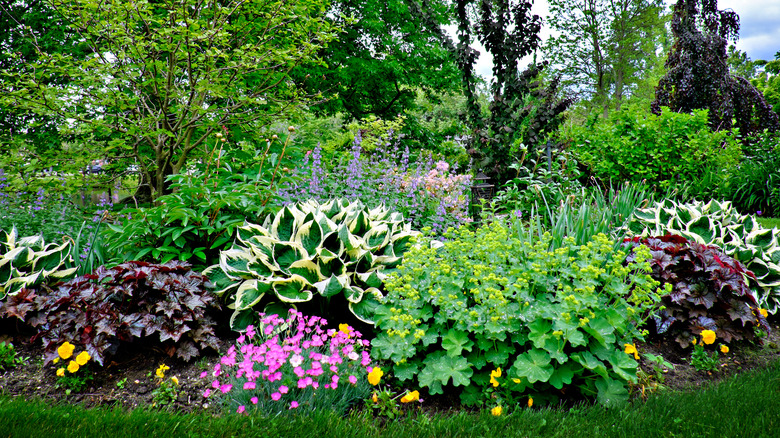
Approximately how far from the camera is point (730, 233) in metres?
3.85

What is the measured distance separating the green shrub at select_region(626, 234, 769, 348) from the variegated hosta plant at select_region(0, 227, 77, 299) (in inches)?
150

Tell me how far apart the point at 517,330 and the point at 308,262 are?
50.0 inches

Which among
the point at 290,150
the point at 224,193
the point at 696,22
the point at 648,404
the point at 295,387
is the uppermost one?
the point at 696,22

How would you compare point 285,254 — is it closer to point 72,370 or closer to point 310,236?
point 310,236

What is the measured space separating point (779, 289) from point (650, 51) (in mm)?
23231

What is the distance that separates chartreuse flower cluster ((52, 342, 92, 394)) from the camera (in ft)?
7.66

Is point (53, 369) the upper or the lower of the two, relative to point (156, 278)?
lower

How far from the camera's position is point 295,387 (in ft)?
7.32

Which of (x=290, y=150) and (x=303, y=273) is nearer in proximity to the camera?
(x=303, y=273)

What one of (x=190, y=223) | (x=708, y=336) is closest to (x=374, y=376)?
(x=190, y=223)

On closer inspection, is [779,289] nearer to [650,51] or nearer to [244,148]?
[244,148]

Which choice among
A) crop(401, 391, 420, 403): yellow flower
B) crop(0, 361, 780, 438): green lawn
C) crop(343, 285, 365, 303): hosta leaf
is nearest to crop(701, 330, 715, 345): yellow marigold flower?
crop(0, 361, 780, 438): green lawn

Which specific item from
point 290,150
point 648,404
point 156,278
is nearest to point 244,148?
point 290,150

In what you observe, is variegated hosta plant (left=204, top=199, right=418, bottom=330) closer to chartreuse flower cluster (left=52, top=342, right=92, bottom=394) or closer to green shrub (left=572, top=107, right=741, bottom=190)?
chartreuse flower cluster (left=52, top=342, right=92, bottom=394)
